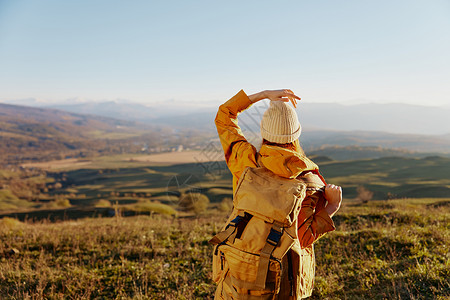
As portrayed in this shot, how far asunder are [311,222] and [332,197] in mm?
279

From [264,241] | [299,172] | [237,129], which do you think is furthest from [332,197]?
[237,129]

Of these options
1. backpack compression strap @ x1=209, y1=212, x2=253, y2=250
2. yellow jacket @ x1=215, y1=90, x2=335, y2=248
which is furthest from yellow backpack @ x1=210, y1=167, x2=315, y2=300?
yellow jacket @ x1=215, y1=90, x2=335, y2=248

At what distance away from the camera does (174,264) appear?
588cm

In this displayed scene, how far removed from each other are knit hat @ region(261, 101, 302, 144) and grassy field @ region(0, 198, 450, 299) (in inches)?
124

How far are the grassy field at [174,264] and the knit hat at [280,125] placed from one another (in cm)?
316

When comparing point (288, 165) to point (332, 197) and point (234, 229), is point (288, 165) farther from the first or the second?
point (234, 229)

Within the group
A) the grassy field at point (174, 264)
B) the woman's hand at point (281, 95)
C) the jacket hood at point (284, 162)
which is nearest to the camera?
the jacket hood at point (284, 162)

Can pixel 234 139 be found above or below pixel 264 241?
above

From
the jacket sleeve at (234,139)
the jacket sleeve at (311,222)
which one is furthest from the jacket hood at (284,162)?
the jacket sleeve at (234,139)

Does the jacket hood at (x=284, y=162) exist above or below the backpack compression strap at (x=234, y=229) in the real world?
above

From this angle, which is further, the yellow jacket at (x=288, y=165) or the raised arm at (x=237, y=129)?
the raised arm at (x=237, y=129)

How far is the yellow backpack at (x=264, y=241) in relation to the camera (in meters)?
1.83

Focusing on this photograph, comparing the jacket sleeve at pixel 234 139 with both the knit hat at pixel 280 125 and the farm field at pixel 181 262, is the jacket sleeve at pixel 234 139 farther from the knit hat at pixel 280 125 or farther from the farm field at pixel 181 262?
the farm field at pixel 181 262

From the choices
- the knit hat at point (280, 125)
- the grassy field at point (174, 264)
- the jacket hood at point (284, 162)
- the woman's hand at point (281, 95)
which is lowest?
the grassy field at point (174, 264)
